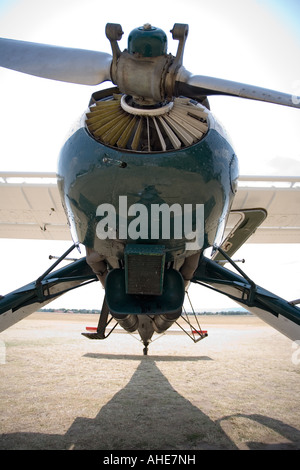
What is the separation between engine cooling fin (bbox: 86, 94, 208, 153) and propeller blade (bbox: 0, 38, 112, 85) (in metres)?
0.41

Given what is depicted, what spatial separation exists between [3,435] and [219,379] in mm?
5437

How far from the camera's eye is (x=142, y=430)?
5.06 m

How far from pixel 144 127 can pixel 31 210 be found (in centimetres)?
789

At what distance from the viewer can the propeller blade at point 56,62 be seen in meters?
4.12

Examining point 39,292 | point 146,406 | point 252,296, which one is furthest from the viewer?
point 146,406

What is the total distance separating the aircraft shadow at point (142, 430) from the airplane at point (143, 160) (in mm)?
1539

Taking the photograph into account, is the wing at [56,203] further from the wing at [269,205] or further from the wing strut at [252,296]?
the wing strut at [252,296]

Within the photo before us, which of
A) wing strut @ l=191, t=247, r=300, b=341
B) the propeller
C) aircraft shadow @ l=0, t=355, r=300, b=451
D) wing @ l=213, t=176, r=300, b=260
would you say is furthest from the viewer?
wing @ l=213, t=176, r=300, b=260

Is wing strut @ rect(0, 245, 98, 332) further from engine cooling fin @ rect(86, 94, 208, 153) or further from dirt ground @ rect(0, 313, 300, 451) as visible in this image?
engine cooling fin @ rect(86, 94, 208, 153)
